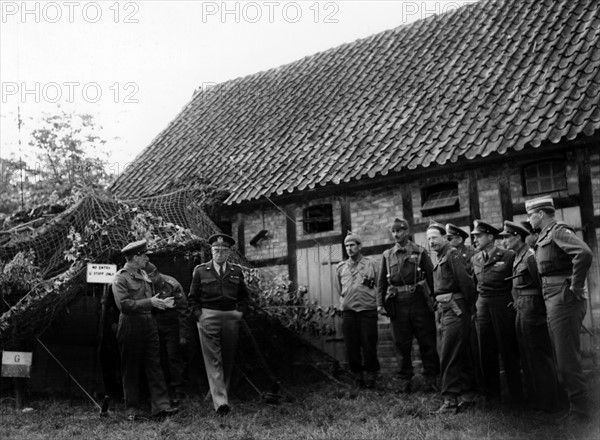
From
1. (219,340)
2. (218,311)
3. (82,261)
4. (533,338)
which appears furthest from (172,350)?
(533,338)

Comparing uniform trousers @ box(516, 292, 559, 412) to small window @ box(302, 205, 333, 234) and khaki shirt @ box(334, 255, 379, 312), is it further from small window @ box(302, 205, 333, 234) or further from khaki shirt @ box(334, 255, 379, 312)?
small window @ box(302, 205, 333, 234)

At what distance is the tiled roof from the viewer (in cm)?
1060

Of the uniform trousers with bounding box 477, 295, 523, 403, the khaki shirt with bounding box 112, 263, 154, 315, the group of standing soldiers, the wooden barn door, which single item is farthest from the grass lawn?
the wooden barn door

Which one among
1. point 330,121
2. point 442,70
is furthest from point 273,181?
point 442,70

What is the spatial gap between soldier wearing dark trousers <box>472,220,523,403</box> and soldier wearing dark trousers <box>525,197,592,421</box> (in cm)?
81

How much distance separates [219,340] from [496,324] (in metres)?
3.20

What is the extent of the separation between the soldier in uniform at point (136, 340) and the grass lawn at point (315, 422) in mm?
260

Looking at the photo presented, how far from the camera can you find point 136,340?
27.0 feet

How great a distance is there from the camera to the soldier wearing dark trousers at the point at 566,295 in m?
6.90

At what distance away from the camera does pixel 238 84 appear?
1767 cm

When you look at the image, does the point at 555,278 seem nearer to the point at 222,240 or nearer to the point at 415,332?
the point at 415,332

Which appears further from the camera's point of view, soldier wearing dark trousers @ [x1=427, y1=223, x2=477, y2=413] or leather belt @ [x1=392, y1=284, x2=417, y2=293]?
leather belt @ [x1=392, y1=284, x2=417, y2=293]

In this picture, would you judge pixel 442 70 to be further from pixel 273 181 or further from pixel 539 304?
pixel 539 304

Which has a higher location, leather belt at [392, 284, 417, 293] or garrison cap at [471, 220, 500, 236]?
garrison cap at [471, 220, 500, 236]
